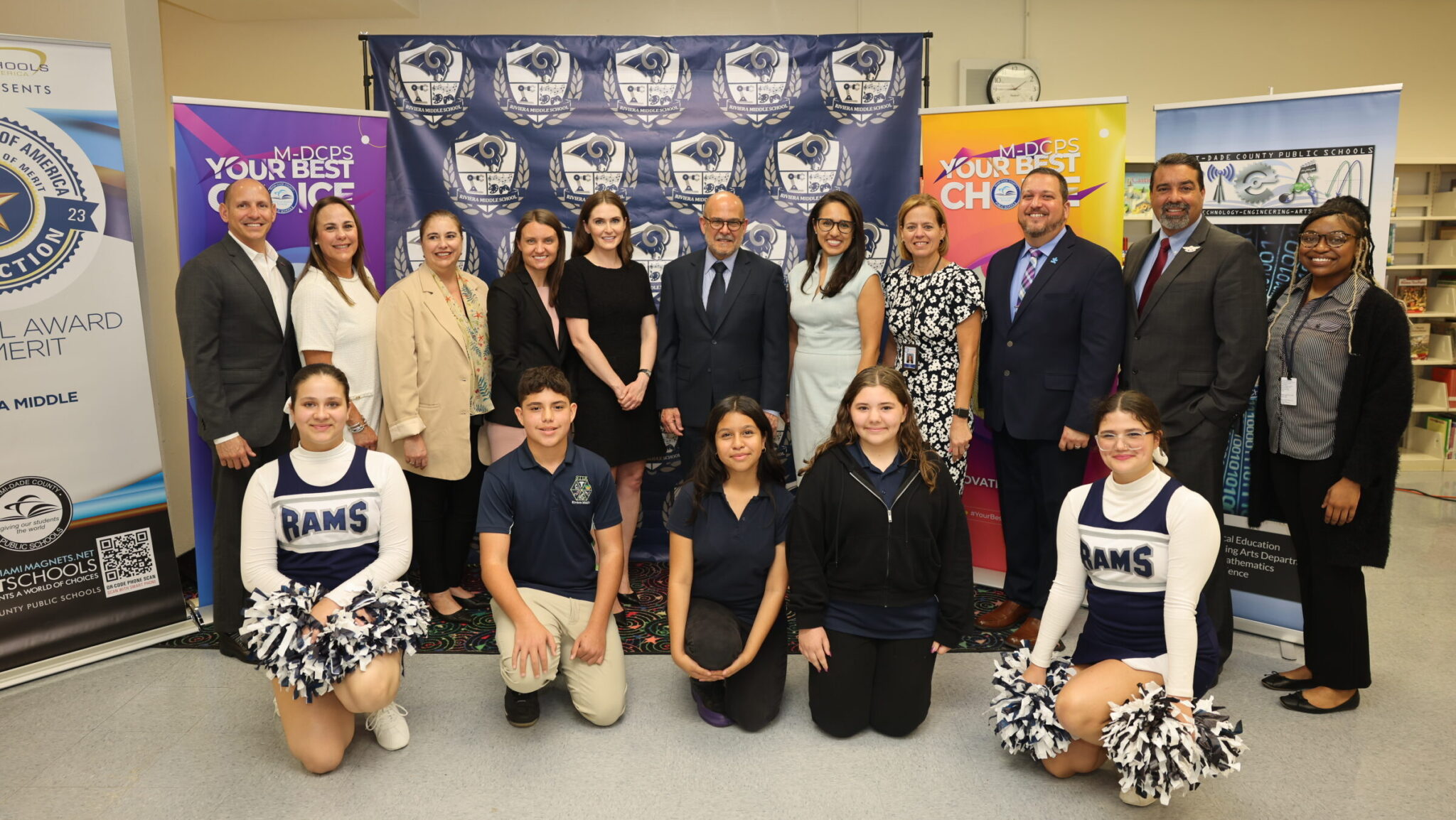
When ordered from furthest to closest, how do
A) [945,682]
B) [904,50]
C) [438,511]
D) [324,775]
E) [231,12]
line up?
[231,12] < [904,50] < [438,511] < [945,682] < [324,775]

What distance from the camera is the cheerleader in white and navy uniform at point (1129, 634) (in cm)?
217

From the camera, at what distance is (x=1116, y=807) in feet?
7.48

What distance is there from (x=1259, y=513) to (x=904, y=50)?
2.44 metres

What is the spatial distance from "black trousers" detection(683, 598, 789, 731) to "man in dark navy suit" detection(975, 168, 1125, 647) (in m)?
0.85

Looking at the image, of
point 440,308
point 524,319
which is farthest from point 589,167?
point 440,308

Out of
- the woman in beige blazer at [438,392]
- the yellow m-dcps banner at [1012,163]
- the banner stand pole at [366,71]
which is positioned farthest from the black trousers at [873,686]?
the banner stand pole at [366,71]

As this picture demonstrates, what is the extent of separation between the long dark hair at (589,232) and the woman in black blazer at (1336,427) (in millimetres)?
2281

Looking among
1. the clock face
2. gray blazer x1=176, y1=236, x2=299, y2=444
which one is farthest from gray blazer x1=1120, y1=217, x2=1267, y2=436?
the clock face

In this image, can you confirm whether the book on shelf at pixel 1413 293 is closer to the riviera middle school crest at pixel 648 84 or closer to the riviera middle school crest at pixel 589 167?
the riviera middle school crest at pixel 648 84

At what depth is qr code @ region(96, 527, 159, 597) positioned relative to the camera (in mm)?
3332

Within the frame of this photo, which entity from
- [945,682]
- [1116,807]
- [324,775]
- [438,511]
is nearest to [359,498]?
[324,775]

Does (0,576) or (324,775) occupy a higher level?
(0,576)

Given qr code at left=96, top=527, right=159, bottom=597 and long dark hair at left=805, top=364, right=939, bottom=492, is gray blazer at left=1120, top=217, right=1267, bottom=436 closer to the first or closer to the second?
long dark hair at left=805, top=364, right=939, bottom=492

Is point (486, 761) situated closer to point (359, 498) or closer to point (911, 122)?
point (359, 498)
